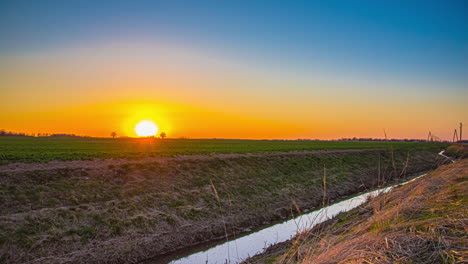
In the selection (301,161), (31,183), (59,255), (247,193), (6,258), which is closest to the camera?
(6,258)

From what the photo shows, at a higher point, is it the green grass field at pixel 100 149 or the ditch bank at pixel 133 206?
the green grass field at pixel 100 149

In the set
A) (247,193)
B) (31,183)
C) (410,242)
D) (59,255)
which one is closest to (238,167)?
(247,193)

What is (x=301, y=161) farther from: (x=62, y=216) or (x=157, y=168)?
(x=62, y=216)

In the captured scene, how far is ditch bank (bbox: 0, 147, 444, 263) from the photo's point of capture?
11758 millimetres

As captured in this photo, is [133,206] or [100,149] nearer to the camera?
[133,206]

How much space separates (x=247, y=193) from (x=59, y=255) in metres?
12.0

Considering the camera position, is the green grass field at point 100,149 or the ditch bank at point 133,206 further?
the green grass field at point 100,149

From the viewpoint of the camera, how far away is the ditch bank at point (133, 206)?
1176 cm

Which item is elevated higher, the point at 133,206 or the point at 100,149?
the point at 100,149

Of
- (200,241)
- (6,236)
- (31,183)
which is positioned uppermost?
(31,183)

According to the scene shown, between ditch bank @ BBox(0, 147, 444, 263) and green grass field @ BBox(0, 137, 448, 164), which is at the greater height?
green grass field @ BBox(0, 137, 448, 164)

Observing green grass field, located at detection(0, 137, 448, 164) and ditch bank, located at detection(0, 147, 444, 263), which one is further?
green grass field, located at detection(0, 137, 448, 164)

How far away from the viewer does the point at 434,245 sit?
13.6 feet

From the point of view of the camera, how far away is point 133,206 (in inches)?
614
